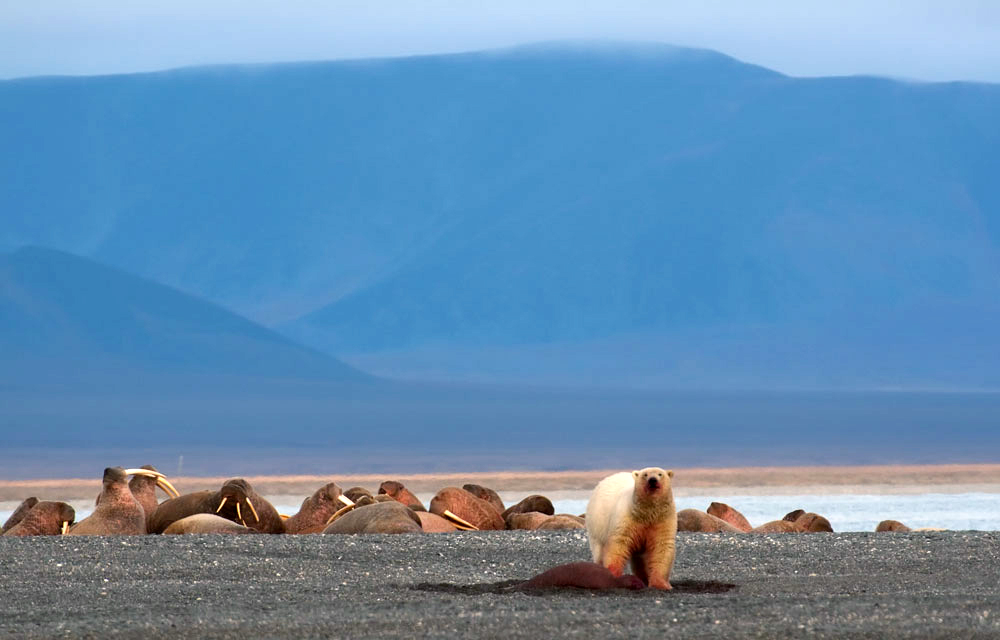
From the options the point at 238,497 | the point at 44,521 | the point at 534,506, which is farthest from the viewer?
the point at 534,506

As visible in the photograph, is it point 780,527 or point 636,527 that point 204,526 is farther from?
point 636,527

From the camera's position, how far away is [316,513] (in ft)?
39.3

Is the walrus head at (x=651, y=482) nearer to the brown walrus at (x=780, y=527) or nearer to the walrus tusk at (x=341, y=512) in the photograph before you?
the walrus tusk at (x=341, y=512)

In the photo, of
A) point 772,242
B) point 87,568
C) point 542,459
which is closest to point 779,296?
point 772,242

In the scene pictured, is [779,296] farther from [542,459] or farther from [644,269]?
[542,459]

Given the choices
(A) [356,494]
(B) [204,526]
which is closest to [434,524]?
(B) [204,526]

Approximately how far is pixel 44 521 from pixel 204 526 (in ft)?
4.74

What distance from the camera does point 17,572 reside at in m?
8.45

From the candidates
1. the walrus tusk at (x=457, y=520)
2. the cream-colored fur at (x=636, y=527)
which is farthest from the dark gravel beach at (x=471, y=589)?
the walrus tusk at (x=457, y=520)

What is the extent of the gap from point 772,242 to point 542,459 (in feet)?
217

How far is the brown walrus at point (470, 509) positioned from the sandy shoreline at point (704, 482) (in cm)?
1275

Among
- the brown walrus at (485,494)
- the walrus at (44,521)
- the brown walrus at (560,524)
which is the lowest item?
the walrus at (44,521)

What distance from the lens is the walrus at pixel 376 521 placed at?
1075 cm

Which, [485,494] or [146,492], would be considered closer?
[146,492]
